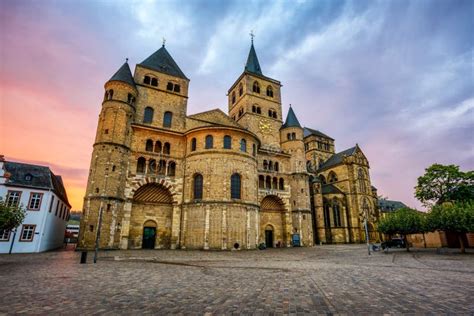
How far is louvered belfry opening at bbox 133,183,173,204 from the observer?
28.4m

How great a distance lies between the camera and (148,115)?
31562 millimetres

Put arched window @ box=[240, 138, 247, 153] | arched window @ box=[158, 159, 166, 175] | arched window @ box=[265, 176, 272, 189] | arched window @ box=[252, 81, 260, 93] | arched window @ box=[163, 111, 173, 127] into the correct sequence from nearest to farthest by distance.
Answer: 1. arched window @ box=[158, 159, 166, 175]
2. arched window @ box=[240, 138, 247, 153]
3. arched window @ box=[163, 111, 173, 127]
4. arched window @ box=[265, 176, 272, 189]
5. arched window @ box=[252, 81, 260, 93]

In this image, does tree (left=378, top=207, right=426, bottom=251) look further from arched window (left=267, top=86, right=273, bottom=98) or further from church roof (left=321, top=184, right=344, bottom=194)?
arched window (left=267, top=86, right=273, bottom=98)

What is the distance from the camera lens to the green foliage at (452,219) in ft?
70.4

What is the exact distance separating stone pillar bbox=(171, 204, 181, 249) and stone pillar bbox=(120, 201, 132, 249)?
4.84 meters

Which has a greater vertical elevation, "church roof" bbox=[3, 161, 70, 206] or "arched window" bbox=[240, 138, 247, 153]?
"arched window" bbox=[240, 138, 247, 153]

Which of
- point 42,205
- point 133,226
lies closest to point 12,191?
point 42,205

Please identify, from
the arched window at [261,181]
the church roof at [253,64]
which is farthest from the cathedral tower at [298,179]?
the church roof at [253,64]

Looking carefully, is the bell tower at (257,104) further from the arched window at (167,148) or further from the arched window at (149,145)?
the arched window at (149,145)

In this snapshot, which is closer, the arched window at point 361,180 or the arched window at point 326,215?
the arched window at point 326,215

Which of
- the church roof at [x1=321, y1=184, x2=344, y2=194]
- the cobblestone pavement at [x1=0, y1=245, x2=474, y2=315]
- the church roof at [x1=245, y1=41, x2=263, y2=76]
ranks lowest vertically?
the cobblestone pavement at [x1=0, y1=245, x2=474, y2=315]

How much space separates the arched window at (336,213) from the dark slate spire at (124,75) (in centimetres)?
4083

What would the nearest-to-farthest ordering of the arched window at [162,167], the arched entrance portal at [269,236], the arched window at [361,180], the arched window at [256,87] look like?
1. the arched window at [162,167]
2. the arched entrance portal at [269,236]
3. the arched window at [256,87]
4. the arched window at [361,180]

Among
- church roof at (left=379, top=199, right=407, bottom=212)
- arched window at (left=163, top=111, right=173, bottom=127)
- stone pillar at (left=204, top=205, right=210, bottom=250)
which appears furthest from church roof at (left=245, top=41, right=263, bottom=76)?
church roof at (left=379, top=199, right=407, bottom=212)
